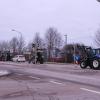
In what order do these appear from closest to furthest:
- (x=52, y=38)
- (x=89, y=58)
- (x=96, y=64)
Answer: (x=96, y=64), (x=89, y=58), (x=52, y=38)

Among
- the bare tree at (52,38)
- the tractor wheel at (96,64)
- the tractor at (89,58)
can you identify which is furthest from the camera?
the bare tree at (52,38)

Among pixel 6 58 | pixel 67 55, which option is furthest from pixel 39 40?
pixel 67 55

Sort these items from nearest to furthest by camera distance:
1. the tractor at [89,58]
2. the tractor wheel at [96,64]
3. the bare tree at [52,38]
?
1. the tractor wheel at [96,64]
2. the tractor at [89,58]
3. the bare tree at [52,38]

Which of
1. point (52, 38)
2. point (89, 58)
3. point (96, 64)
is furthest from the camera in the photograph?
point (52, 38)

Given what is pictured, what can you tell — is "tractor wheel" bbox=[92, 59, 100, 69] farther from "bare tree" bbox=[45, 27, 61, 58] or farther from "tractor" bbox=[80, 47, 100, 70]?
"bare tree" bbox=[45, 27, 61, 58]

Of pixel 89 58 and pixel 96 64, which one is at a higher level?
pixel 89 58

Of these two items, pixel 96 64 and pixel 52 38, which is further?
pixel 52 38

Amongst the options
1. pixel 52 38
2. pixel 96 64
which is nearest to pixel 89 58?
pixel 96 64

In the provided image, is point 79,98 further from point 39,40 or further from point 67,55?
point 39,40

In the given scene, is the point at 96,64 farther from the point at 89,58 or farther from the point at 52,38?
the point at 52,38

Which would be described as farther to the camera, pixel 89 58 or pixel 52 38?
pixel 52 38

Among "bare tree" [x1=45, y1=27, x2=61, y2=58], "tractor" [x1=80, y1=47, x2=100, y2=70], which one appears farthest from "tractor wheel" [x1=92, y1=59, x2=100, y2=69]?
"bare tree" [x1=45, y1=27, x2=61, y2=58]

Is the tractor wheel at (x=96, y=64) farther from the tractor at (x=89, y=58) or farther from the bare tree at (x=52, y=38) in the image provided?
the bare tree at (x=52, y=38)

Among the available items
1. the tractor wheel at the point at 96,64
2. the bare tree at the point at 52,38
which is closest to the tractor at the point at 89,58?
the tractor wheel at the point at 96,64
